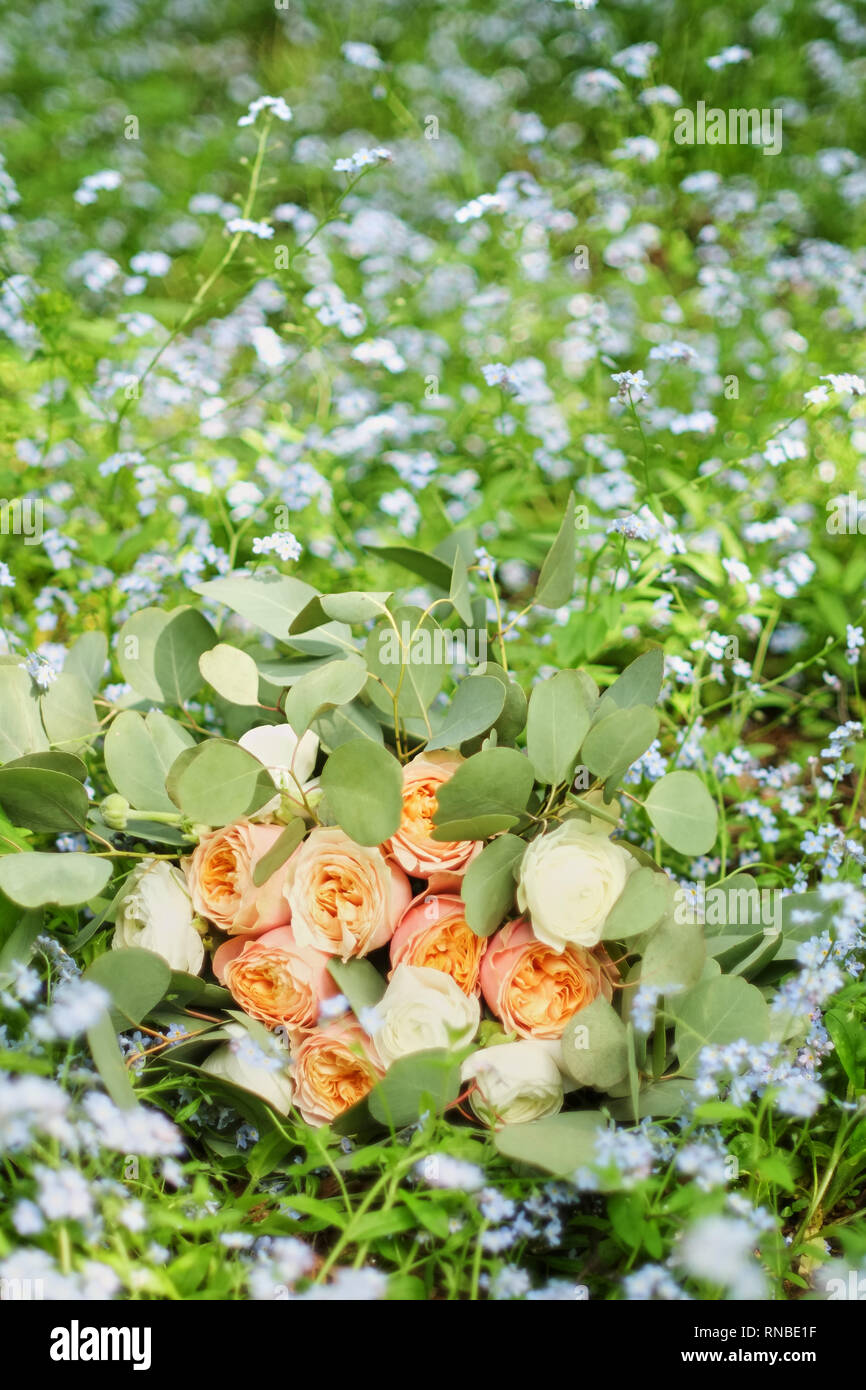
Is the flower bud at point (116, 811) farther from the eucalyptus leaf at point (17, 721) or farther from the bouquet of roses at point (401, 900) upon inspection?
the eucalyptus leaf at point (17, 721)

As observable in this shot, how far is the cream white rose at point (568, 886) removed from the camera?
87 cm

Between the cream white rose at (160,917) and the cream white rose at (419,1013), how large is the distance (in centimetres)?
19

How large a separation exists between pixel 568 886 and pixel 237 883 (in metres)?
0.30

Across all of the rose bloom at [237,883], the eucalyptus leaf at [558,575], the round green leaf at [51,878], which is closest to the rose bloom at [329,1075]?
the rose bloom at [237,883]

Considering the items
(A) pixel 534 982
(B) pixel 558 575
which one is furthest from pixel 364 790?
(B) pixel 558 575

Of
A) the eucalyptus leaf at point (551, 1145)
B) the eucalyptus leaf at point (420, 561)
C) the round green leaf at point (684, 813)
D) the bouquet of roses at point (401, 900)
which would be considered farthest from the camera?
the eucalyptus leaf at point (420, 561)

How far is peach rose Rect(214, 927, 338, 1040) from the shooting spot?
2.99 feet

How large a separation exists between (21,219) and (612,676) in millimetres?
1925

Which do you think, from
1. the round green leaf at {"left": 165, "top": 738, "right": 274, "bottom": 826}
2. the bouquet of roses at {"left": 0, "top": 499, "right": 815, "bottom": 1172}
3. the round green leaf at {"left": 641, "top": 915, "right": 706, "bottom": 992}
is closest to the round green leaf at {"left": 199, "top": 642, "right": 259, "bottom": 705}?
the bouquet of roses at {"left": 0, "top": 499, "right": 815, "bottom": 1172}

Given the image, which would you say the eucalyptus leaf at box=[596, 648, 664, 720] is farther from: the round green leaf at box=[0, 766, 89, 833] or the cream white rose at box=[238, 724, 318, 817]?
the round green leaf at box=[0, 766, 89, 833]

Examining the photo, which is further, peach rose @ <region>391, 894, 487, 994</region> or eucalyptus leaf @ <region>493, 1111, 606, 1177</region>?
peach rose @ <region>391, 894, 487, 994</region>

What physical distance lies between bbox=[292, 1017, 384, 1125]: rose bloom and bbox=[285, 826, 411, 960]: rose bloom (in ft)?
0.22

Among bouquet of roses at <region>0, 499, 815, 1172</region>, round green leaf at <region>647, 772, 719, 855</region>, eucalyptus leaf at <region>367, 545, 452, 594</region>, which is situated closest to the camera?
bouquet of roses at <region>0, 499, 815, 1172</region>

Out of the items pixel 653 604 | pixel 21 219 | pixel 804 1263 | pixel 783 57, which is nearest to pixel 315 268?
pixel 21 219
